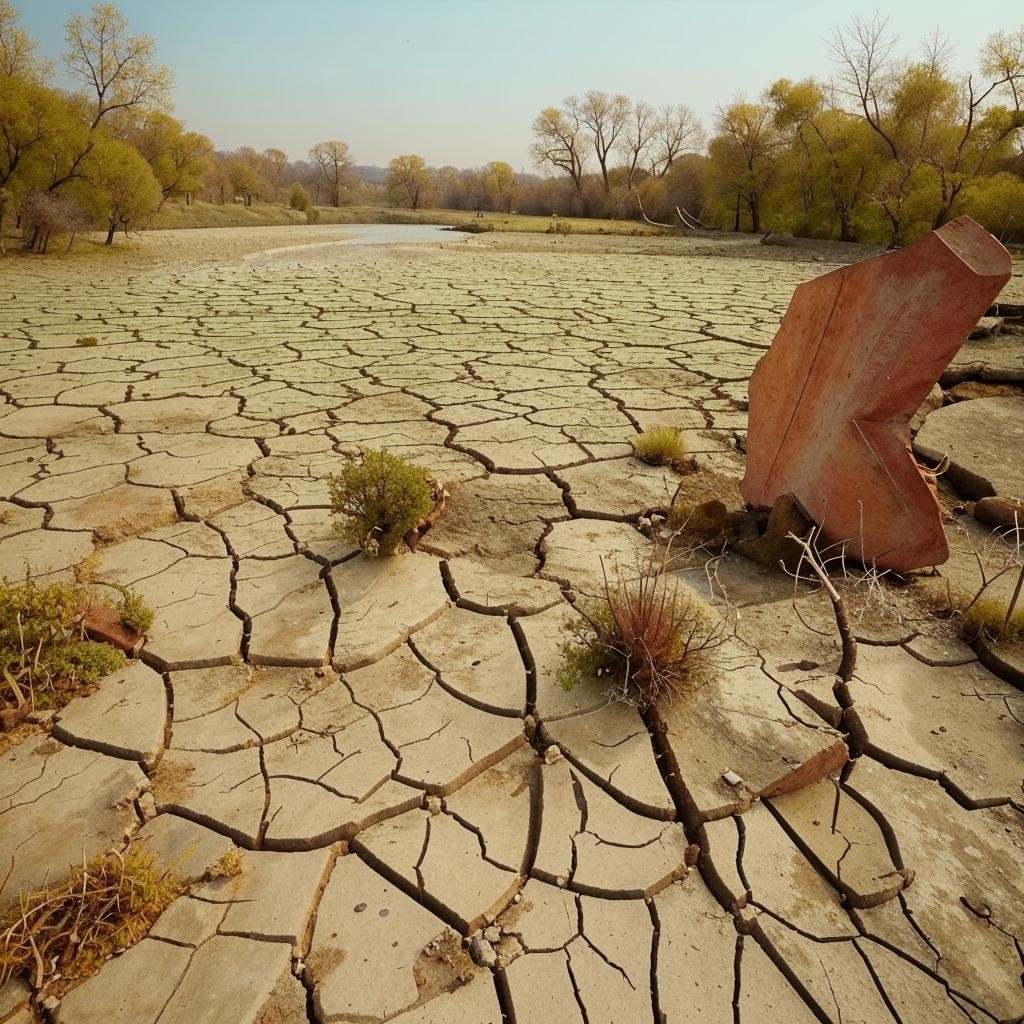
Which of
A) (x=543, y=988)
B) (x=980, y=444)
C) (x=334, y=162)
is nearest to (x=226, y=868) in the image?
(x=543, y=988)

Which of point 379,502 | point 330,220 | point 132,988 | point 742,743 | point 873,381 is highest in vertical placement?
point 330,220

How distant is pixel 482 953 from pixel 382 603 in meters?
1.20

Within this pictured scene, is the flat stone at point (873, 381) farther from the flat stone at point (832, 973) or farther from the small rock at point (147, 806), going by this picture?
the small rock at point (147, 806)

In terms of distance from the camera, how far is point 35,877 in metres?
1.32

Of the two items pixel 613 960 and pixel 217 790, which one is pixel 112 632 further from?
pixel 613 960

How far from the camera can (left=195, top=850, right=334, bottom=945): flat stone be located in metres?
1.25

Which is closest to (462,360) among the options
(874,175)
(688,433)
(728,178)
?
(688,433)

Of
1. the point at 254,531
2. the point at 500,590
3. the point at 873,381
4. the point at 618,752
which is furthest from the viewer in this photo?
the point at 254,531

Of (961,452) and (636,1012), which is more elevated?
(961,452)

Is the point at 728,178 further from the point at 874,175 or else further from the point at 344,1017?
the point at 344,1017

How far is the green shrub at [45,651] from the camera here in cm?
175

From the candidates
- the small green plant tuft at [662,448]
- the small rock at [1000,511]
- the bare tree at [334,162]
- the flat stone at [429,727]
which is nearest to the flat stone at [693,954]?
the flat stone at [429,727]

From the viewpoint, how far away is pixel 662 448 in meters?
3.24

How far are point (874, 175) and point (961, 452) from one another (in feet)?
61.6
